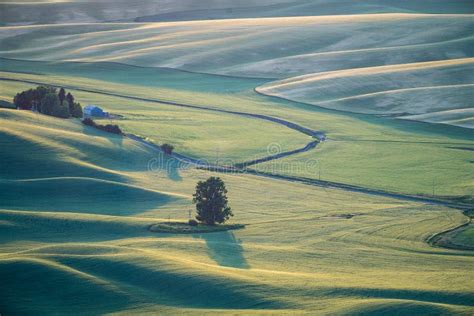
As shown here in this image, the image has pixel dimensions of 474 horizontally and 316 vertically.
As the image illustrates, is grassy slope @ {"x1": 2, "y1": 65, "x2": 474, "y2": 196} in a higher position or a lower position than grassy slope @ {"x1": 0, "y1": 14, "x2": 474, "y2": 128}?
lower

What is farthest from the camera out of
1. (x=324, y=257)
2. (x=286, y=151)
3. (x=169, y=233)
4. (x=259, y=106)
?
(x=259, y=106)

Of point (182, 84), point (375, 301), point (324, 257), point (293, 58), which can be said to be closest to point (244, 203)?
point (324, 257)

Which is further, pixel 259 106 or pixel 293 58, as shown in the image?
pixel 293 58

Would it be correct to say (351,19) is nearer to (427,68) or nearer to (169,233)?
(427,68)

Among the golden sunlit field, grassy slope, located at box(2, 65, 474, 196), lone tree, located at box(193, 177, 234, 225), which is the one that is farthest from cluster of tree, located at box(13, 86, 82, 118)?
lone tree, located at box(193, 177, 234, 225)

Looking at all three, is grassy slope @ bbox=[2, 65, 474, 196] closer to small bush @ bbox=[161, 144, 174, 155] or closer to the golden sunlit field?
the golden sunlit field

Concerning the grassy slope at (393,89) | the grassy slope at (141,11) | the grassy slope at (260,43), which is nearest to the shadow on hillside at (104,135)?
the grassy slope at (393,89)
